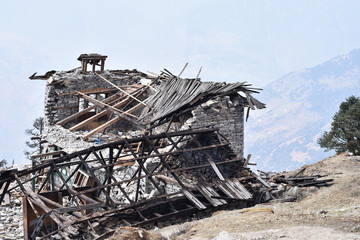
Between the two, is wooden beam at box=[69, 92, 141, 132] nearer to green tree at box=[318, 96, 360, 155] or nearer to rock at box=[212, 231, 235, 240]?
green tree at box=[318, 96, 360, 155]

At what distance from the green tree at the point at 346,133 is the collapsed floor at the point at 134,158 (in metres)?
8.31

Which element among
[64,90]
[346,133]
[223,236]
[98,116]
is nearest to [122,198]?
[98,116]

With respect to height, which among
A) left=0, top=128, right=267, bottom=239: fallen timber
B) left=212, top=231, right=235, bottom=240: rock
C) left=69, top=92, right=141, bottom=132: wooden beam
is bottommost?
left=212, top=231, right=235, bottom=240: rock

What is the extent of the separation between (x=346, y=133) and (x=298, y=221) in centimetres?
1533

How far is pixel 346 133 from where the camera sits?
72.9 feet

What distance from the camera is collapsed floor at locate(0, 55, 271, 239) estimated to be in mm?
10664

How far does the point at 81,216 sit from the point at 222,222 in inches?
139

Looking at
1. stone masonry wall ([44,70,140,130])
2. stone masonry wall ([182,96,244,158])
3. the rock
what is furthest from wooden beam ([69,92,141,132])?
the rock

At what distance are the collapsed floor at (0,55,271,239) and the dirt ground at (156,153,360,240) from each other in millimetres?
1615

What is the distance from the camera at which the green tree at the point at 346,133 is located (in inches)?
866

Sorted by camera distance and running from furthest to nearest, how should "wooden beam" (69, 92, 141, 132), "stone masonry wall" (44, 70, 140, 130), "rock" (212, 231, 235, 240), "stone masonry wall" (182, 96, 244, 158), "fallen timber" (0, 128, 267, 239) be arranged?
"stone masonry wall" (44, 70, 140, 130) < "wooden beam" (69, 92, 141, 132) < "stone masonry wall" (182, 96, 244, 158) < "fallen timber" (0, 128, 267, 239) < "rock" (212, 231, 235, 240)

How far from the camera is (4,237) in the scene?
14.1 meters

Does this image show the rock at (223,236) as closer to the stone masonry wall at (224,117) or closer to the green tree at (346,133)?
the stone masonry wall at (224,117)

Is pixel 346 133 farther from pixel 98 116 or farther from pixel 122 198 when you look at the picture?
pixel 122 198
